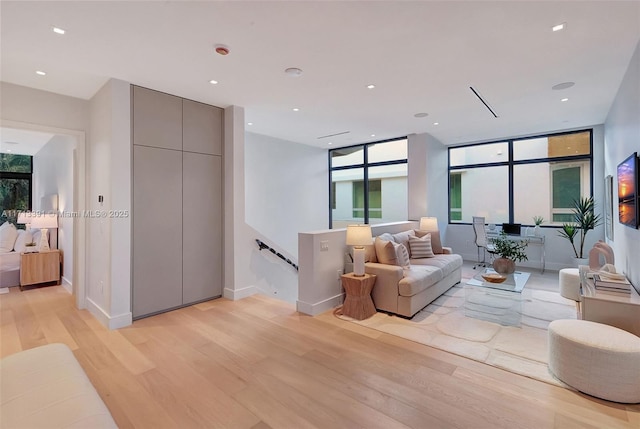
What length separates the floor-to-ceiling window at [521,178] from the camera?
6117mm

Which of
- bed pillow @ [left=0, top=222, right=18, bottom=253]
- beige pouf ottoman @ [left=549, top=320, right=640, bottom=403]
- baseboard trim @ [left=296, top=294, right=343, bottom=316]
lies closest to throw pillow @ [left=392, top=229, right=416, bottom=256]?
baseboard trim @ [left=296, top=294, right=343, bottom=316]

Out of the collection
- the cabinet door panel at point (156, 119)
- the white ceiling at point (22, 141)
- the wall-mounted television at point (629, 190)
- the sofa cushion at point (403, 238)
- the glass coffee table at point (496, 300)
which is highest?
the white ceiling at point (22, 141)

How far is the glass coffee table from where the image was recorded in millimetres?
3670

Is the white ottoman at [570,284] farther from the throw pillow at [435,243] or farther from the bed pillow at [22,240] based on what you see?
the bed pillow at [22,240]

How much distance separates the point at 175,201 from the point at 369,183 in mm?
5109

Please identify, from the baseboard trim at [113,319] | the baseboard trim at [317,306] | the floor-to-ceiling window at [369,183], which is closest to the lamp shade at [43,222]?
the baseboard trim at [113,319]

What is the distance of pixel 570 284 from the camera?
170 inches

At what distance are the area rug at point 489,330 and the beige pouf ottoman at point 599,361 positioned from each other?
0.16 metres

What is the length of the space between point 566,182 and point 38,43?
28.1 feet

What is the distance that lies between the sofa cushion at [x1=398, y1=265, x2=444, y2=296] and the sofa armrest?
8 cm

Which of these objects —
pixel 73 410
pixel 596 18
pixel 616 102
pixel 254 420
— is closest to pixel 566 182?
pixel 616 102

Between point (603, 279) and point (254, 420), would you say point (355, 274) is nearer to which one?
point (254, 420)

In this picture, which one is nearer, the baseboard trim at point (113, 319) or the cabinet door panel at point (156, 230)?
the baseboard trim at point (113, 319)

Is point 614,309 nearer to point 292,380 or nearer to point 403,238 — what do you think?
point 403,238
